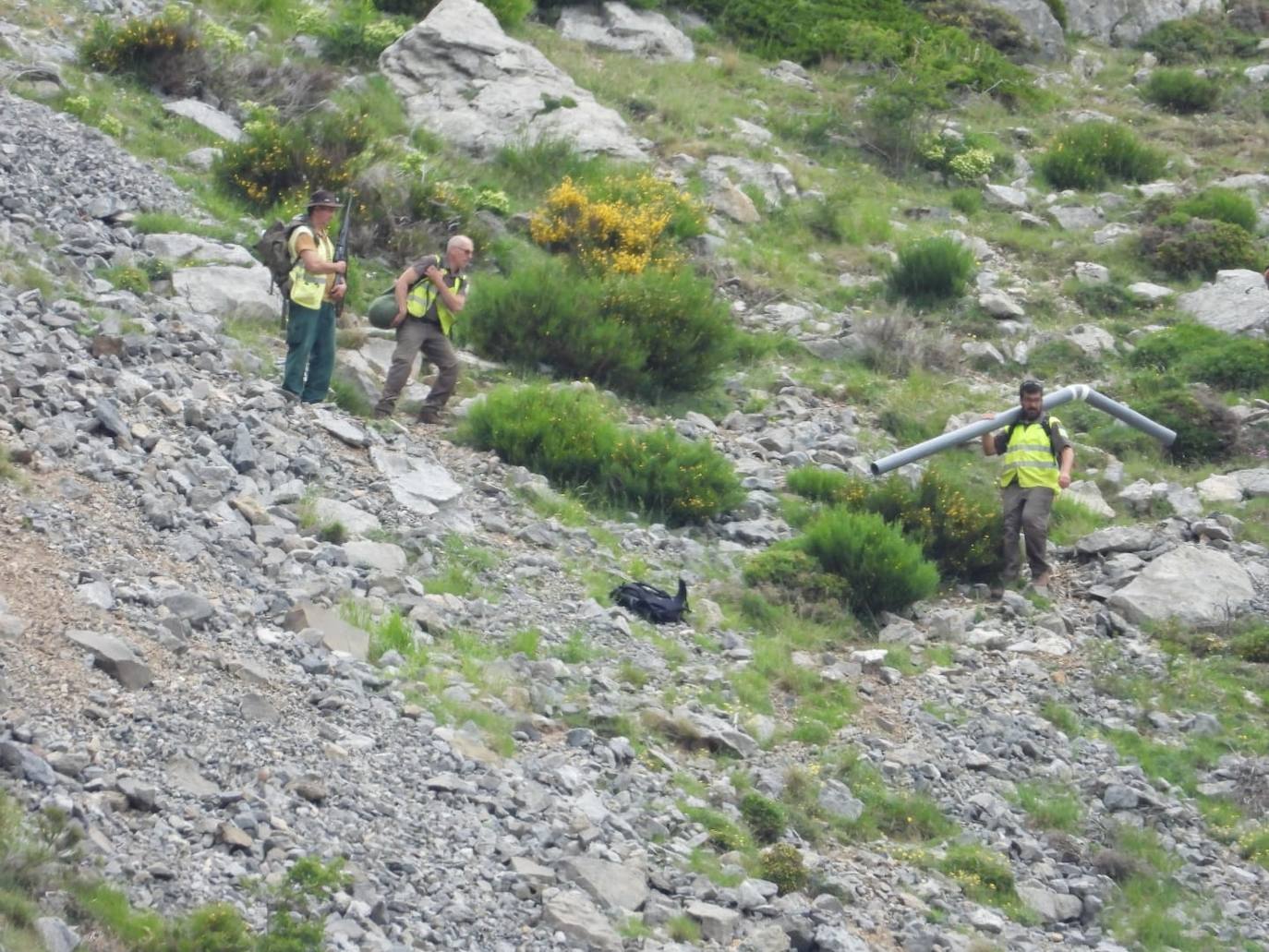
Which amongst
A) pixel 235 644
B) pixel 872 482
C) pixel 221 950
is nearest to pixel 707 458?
pixel 872 482

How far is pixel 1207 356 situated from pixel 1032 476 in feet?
17.4

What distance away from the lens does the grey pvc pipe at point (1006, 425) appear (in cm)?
1348

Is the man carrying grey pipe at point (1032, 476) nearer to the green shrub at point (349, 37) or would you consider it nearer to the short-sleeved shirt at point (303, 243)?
the short-sleeved shirt at point (303, 243)

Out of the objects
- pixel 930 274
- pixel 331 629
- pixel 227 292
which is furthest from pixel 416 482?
pixel 930 274

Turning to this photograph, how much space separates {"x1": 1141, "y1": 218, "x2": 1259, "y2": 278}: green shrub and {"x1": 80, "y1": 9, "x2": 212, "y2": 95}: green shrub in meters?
10.5

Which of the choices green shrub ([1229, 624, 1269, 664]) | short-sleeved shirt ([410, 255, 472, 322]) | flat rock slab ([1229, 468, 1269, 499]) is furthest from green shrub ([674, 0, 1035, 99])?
green shrub ([1229, 624, 1269, 664])

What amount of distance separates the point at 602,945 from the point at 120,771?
1946mm

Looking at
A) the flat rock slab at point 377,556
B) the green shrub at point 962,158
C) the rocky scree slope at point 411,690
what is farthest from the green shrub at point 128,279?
the green shrub at point 962,158

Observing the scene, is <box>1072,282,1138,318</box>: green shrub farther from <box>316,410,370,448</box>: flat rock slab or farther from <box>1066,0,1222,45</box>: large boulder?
<box>1066,0,1222,45</box>: large boulder

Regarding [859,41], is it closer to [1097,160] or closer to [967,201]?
[1097,160]

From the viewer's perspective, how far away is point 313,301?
11.8 meters

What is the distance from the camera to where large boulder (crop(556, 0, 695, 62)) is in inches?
944

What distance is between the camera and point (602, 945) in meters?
7.02

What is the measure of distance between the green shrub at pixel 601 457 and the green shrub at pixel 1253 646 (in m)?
3.63
